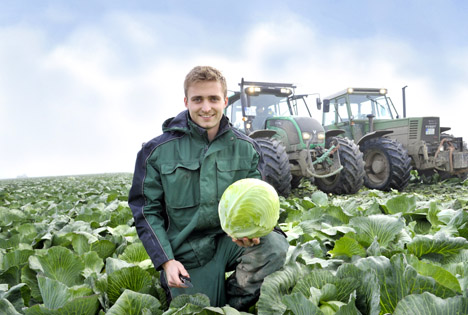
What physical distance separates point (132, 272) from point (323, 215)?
1747mm

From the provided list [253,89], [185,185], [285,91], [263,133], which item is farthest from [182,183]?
[285,91]

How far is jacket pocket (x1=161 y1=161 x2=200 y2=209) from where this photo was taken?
6.02 feet

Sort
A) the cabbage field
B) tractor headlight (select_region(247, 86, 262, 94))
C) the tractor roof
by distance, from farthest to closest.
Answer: the tractor roof
tractor headlight (select_region(247, 86, 262, 94))
the cabbage field

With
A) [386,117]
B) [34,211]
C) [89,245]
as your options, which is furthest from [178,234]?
[386,117]

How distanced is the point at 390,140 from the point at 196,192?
23.1 feet

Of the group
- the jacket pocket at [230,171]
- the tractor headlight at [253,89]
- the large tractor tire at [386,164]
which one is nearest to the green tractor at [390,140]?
the large tractor tire at [386,164]

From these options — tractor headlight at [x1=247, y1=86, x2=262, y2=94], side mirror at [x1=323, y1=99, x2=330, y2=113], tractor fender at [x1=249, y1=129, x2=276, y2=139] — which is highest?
tractor headlight at [x1=247, y1=86, x2=262, y2=94]

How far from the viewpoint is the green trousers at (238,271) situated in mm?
1688

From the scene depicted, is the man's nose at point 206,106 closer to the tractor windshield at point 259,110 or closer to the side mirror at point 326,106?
the tractor windshield at point 259,110

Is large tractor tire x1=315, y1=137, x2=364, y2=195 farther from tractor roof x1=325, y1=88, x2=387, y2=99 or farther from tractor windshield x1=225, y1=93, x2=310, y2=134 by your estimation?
tractor roof x1=325, y1=88, x2=387, y2=99

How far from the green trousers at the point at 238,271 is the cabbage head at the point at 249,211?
0.60ft

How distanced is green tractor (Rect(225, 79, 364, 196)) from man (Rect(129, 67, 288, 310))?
13.2 ft

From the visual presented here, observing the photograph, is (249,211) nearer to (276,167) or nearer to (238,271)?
(238,271)

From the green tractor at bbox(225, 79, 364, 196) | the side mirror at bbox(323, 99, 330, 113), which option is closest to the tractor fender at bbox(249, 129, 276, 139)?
the green tractor at bbox(225, 79, 364, 196)
